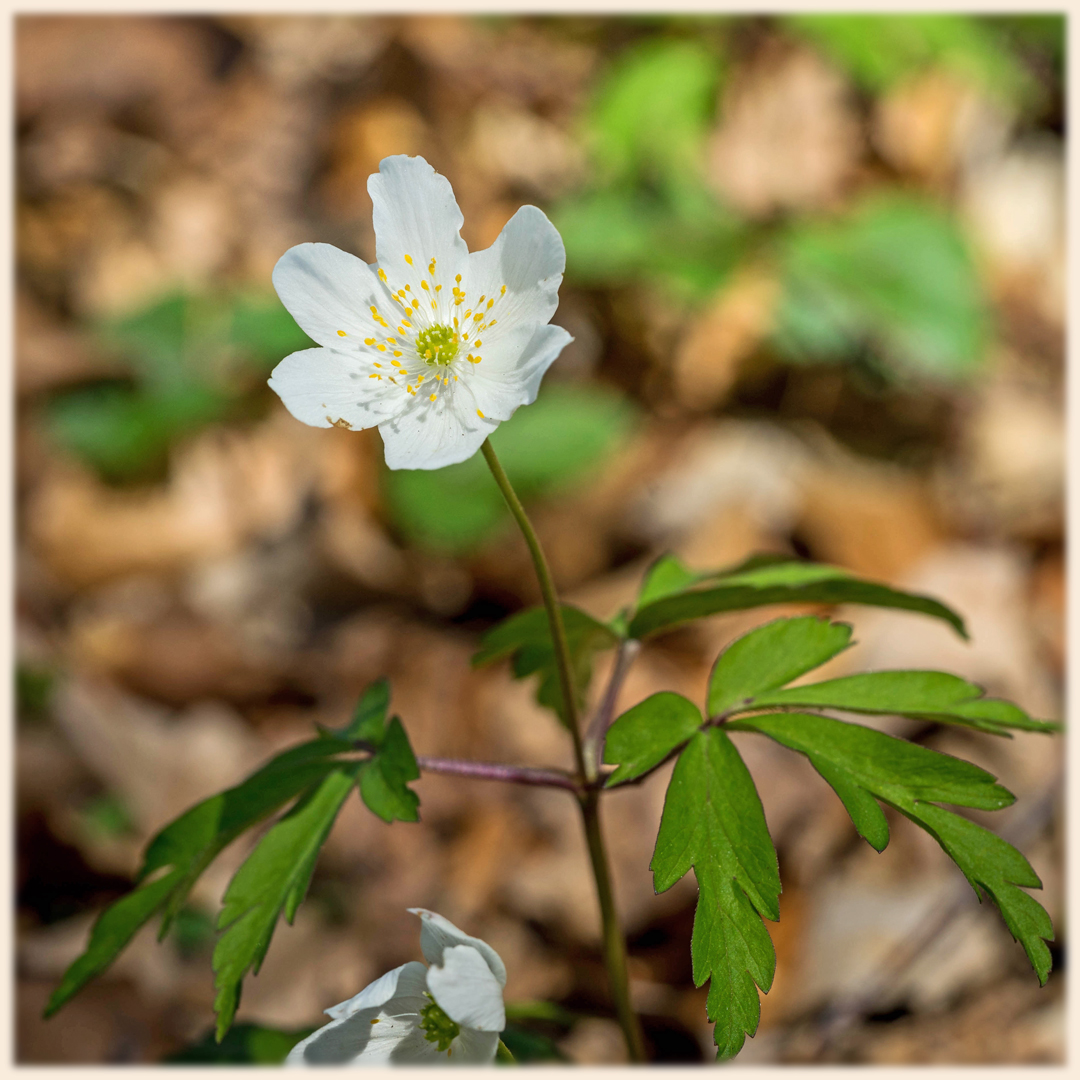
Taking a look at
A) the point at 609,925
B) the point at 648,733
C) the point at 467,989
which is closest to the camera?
Answer: the point at 467,989

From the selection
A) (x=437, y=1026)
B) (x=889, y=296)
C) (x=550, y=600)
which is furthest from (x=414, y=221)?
(x=889, y=296)

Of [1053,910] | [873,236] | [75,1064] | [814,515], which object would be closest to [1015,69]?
[873,236]

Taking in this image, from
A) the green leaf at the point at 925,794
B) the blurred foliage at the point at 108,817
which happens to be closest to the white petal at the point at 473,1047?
the green leaf at the point at 925,794

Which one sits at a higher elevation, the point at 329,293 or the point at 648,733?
the point at 329,293

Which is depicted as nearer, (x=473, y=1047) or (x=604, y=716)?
(x=473, y=1047)

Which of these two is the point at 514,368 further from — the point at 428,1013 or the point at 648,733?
the point at 428,1013

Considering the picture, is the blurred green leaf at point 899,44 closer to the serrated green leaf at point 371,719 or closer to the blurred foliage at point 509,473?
the blurred foliage at point 509,473
